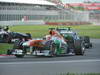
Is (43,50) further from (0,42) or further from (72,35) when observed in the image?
(0,42)

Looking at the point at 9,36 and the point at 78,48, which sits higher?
the point at 9,36

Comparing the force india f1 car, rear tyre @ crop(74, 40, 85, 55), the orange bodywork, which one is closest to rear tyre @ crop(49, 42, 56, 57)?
the force india f1 car

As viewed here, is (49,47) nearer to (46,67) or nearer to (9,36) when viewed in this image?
(46,67)

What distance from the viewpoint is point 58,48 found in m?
19.4

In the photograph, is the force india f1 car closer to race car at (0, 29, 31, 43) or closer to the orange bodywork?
the orange bodywork

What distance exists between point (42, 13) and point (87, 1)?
6388cm

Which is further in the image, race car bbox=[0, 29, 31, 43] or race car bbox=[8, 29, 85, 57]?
race car bbox=[0, 29, 31, 43]

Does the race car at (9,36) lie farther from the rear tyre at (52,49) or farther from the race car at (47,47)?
the rear tyre at (52,49)

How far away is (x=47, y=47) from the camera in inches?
738

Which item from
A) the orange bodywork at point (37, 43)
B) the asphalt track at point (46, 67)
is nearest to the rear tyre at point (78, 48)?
the orange bodywork at point (37, 43)

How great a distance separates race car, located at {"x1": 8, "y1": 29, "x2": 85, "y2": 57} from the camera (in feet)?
61.3

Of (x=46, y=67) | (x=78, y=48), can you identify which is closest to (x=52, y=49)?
(x=78, y=48)

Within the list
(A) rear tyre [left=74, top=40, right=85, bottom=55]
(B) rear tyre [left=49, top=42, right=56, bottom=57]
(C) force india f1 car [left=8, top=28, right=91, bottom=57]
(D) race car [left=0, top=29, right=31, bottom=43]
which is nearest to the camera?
(C) force india f1 car [left=8, top=28, right=91, bottom=57]

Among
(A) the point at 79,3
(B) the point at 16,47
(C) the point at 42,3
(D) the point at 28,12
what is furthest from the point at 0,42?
(A) the point at 79,3
